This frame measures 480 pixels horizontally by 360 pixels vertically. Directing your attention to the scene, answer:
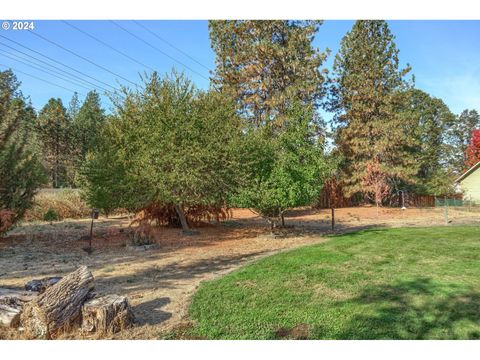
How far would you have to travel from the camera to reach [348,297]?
587 centimetres

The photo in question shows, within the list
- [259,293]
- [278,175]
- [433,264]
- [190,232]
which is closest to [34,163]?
[190,232]

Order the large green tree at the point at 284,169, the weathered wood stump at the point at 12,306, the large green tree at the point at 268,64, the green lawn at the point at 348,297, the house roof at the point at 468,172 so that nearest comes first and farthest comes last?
the green lawn at the point at 348,297 → the weathered wood stump at the point at 12,306 → the large green tree at the point at 284,169 → the large green tree at the point at 268,64 → the house roof at the point at 468,172

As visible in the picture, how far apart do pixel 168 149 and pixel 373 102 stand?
21238 mm

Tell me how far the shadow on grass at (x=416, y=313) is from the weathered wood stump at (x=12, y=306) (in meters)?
4.29

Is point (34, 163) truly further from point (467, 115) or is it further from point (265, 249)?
point (467, 115)

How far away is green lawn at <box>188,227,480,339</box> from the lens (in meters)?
4.52

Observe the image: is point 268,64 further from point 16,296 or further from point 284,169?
point 16,296

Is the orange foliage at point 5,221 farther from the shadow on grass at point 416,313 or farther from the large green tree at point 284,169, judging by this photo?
the shadow on grass at point 416,313

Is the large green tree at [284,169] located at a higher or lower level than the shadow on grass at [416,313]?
higher

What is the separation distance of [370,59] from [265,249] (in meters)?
22.2

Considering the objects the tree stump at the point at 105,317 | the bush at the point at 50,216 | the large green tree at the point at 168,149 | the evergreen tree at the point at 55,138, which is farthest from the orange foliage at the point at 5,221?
the evergreen tree at the point at 55,138

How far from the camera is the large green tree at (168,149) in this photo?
12.0 meters

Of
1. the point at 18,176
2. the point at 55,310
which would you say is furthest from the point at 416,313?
the point at 18,176
